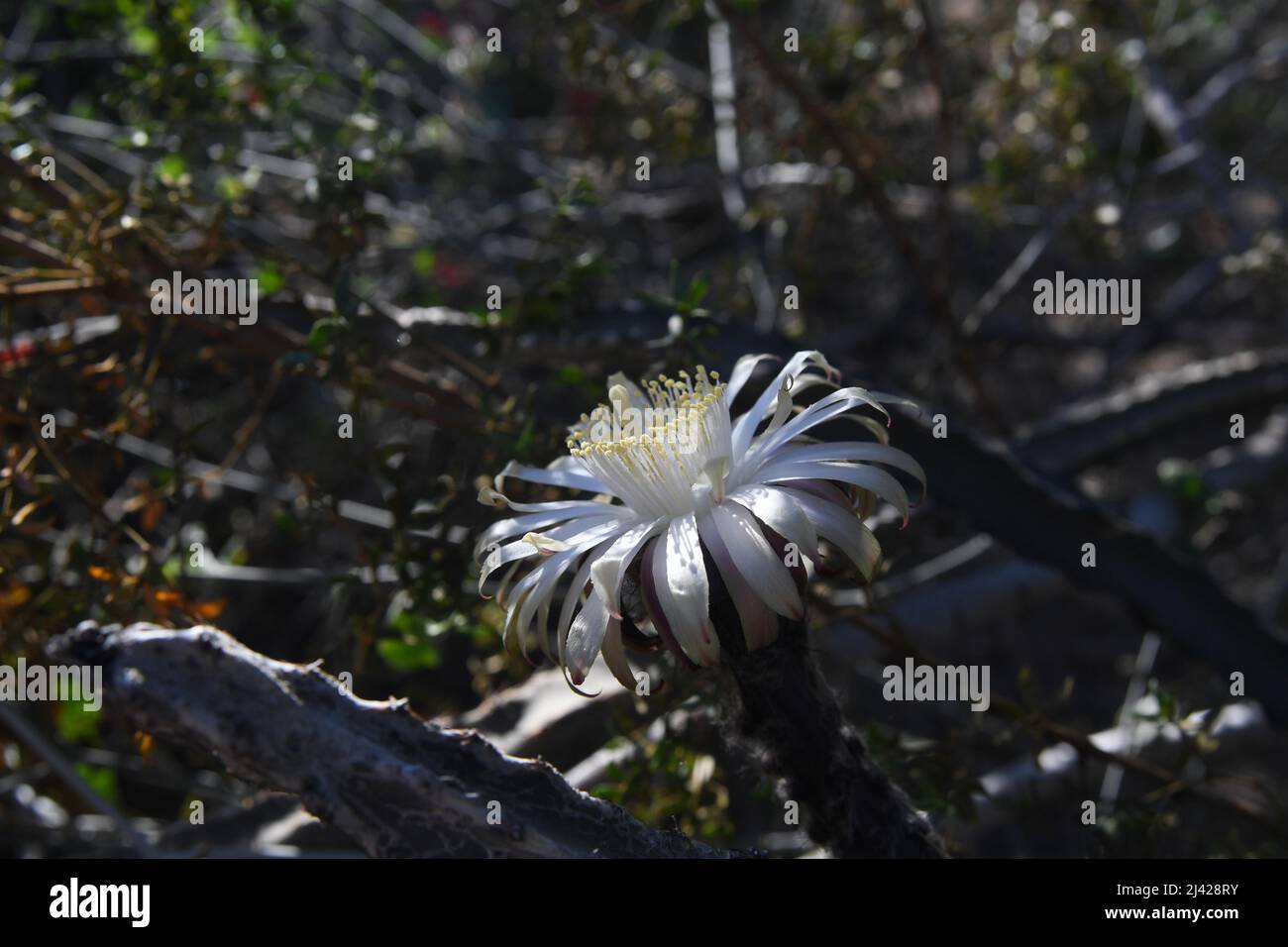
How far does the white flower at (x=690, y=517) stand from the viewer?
1.26m

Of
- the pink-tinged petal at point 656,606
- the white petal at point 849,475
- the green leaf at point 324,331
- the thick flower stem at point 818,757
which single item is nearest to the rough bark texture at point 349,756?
the thick flower stem at point 818,757

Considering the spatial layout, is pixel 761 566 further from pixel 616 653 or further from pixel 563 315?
pixel 563 315

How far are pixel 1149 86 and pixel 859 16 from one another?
1089 millimetres

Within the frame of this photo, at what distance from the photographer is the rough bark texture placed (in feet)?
4.32

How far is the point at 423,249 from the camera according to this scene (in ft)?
10.9

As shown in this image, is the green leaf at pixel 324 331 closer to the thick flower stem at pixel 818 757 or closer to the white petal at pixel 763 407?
the white petal at pixel 763 407

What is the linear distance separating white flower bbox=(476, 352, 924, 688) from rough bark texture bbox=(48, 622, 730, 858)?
175 mm

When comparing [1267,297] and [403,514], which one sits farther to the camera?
[1267,297]

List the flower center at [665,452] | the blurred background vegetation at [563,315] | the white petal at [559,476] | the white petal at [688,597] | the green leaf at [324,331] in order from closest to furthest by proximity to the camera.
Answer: the white petal at [688,597] → the flower center at [665,452] → the white petal at [559,476] → the green leaf at [324,331] → the blurred background vegetation at [563,315]

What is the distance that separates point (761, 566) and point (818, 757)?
1.06 feet

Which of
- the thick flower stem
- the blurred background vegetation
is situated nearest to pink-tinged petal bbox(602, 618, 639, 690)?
the thick flower stem

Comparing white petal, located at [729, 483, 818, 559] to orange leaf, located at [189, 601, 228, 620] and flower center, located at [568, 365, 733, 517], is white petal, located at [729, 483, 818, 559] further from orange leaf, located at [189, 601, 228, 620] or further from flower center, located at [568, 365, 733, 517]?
orange leaf, located at [189, 601, 228, 620]
